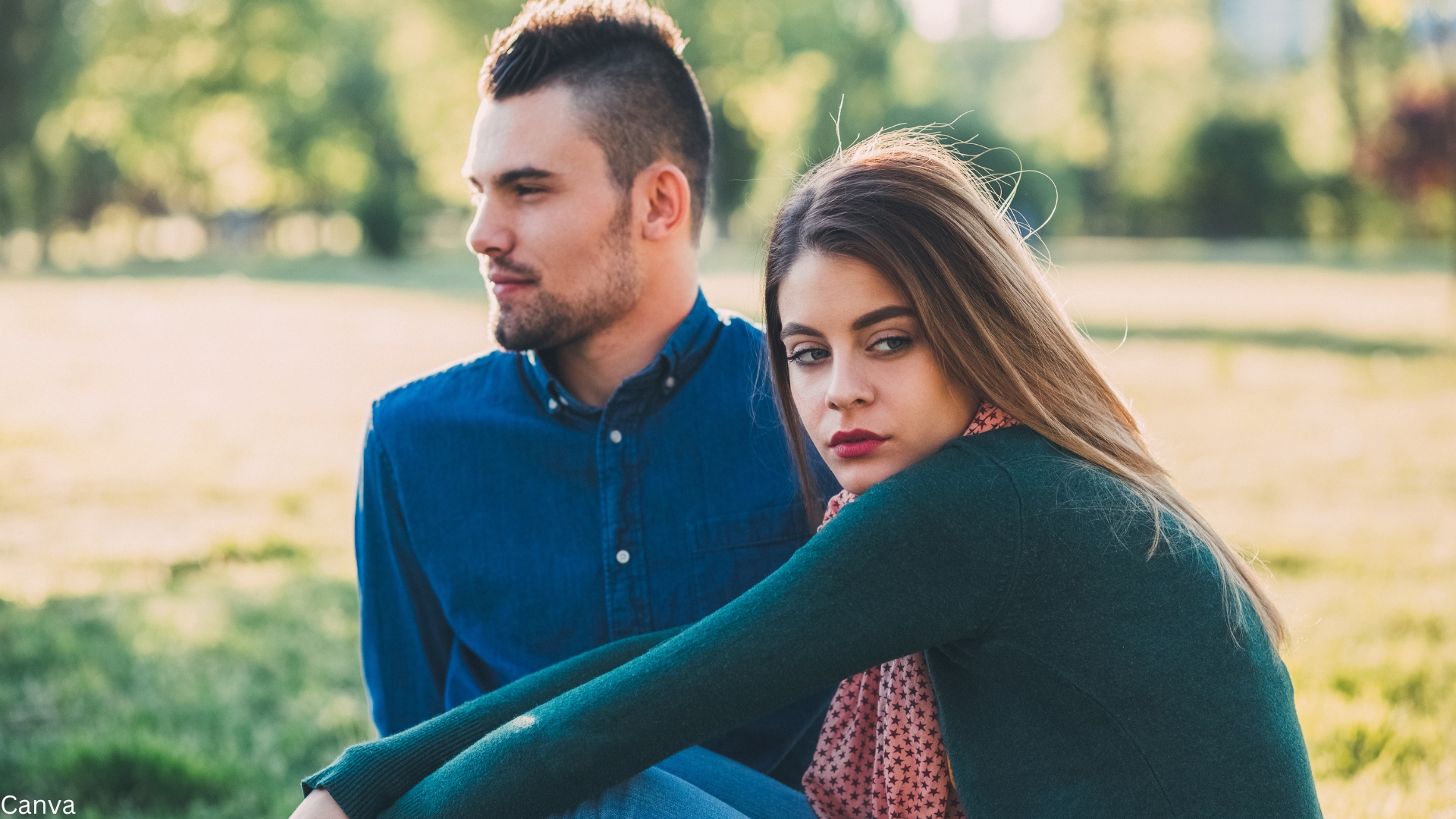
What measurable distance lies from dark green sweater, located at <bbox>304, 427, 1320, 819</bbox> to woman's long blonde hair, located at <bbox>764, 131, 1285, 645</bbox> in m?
0.10

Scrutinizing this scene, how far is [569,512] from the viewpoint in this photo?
8.99 feet

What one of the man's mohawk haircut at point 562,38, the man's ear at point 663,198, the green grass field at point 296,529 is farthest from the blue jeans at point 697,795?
the man's mohawk haircut at point 562,38

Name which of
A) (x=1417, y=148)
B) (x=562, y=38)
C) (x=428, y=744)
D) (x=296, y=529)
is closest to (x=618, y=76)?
(x=562, y=38)

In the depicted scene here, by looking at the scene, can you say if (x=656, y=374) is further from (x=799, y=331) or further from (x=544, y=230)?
(x=799, y=331)

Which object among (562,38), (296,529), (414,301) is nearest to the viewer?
(562,38)

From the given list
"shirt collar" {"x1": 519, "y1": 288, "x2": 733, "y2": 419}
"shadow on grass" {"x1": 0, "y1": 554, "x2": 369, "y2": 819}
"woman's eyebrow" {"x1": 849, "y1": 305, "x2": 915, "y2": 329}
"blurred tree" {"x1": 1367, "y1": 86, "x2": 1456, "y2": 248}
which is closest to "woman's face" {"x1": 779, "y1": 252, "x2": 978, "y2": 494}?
"woman's eyebrow" {"x1": 849, "y1": 305, "x2": 915, "y2": 329}

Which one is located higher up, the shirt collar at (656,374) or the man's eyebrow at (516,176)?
the man's eyebrow at (516,176)

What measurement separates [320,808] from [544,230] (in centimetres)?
141

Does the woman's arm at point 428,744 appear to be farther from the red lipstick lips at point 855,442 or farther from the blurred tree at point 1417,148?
the blurred tree at point 1417,148

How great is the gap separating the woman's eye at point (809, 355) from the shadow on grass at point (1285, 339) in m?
12.0

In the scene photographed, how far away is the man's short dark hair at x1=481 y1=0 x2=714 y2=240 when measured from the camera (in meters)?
2.98

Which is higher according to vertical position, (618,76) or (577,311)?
(618,76)

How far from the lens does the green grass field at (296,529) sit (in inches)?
147

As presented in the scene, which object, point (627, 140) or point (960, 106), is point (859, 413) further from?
point (960, 106)
